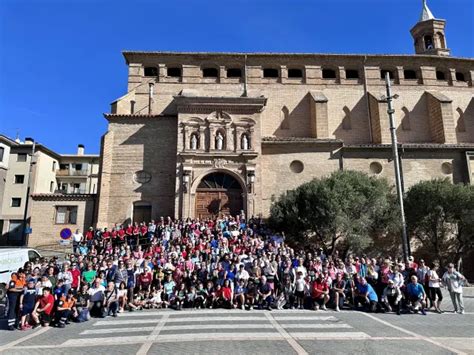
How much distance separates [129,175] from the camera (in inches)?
1008

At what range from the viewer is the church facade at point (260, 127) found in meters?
24.9

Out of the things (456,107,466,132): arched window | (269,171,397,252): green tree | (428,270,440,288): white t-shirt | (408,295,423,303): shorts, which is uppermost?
(456,107,466,132): arched window

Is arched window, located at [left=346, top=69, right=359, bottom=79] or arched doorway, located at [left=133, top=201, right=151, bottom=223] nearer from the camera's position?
arched doorway, located at [left=133, top=201, right=151, bottom=223]

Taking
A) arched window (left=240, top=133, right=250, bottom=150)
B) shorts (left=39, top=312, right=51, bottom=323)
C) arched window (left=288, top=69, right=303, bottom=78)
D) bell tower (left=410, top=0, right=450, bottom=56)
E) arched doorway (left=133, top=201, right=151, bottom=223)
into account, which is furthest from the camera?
bell tower (left=410, top=0, right=450, bottom=56)

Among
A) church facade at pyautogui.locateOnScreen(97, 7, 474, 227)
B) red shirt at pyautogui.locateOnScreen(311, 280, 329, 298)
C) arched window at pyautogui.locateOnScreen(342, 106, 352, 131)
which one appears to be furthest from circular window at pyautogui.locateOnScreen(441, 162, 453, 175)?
red shirt at pyautogui.locateOnScreen(311, 280, 329, 298)

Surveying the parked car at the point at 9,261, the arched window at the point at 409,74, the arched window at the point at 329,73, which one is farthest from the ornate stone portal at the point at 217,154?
the arched window at the point at 409,74

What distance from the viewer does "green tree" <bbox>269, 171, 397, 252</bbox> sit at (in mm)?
20375

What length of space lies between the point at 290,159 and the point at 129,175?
40.3 ft

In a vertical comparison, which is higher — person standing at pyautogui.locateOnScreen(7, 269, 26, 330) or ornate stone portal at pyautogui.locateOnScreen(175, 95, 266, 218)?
ornate stone portal at pyautogui.locateOnScreen(175, 95, 266, 218)

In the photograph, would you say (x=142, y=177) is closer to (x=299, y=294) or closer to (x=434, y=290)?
(x=299, y=294)

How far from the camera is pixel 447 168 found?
2695cm

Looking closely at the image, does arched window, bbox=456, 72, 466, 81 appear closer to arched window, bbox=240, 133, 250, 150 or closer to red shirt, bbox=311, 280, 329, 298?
arched window, bbox=240, 133, 250, 150

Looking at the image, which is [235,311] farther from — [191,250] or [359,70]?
[359,70]

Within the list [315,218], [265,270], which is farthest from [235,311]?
[315,218]
